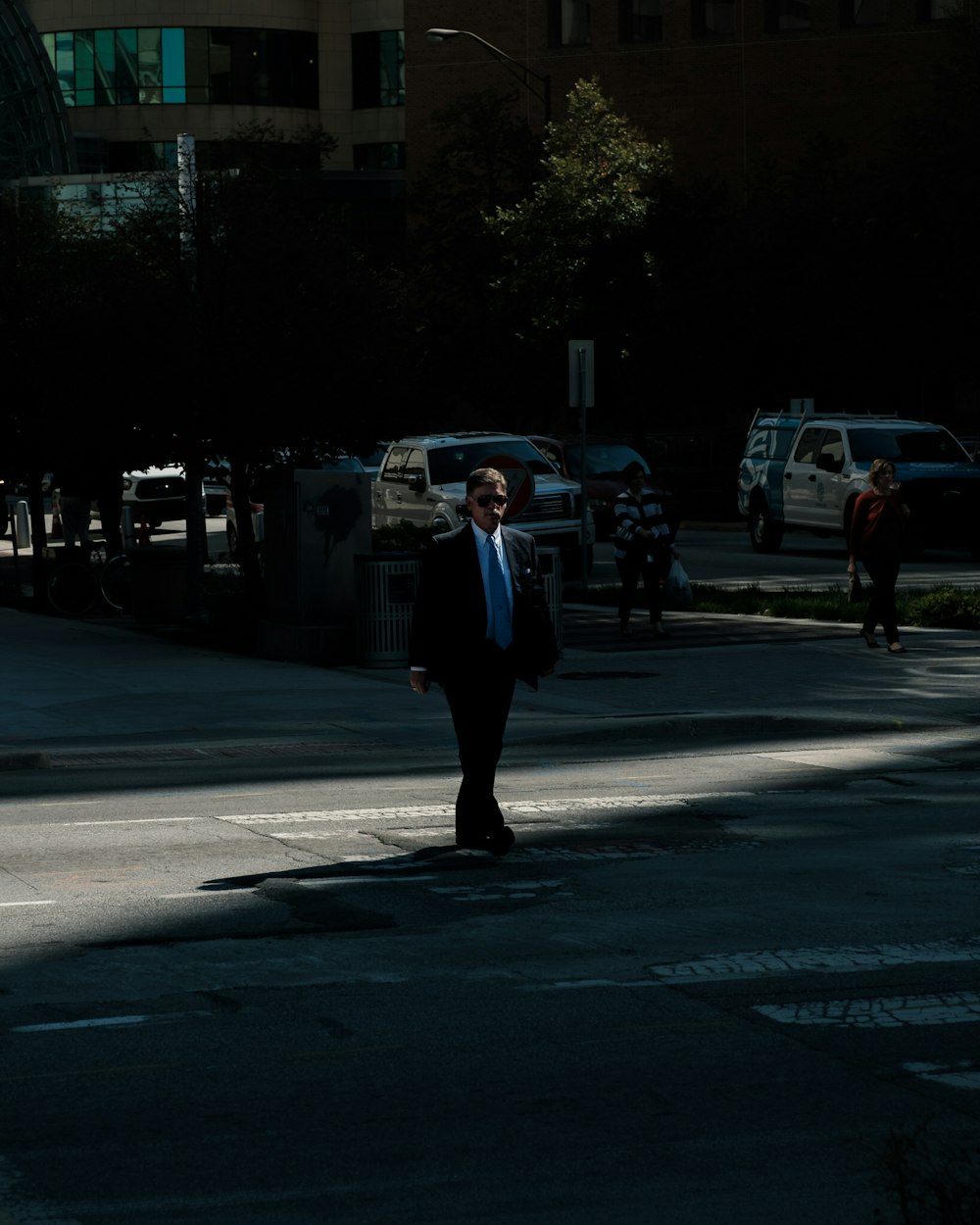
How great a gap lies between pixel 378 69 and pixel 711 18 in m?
22.7

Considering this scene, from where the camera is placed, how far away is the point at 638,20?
6219cm

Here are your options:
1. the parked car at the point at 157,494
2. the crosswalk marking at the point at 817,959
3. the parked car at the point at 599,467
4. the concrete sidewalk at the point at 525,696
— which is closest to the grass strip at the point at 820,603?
the concrete sidewalk at the point at 525,696

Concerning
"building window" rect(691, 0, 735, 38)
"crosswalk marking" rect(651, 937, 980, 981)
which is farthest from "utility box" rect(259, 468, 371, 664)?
"building window" rect(691, 0, 735, 38)

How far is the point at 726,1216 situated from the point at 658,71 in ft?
195

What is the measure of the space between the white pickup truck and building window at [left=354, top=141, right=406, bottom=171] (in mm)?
48881

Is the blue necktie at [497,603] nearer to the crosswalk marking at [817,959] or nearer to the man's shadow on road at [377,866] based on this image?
the man's shadow on road at [377,866]

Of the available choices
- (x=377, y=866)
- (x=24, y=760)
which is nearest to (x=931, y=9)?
(x=24, y=760)

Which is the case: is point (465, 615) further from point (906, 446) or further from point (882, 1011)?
point (906, 446)

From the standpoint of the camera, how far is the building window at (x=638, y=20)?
203ft

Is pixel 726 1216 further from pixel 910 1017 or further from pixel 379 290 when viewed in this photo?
pixel 379 290

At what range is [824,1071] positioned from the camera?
5.87m

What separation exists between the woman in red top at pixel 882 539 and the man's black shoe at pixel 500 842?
32.2ft

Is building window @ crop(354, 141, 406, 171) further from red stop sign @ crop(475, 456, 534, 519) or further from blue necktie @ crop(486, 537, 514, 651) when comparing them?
blue necktie @ crop(486, 537, 514, 651)

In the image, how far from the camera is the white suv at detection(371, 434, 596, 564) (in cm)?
2802
